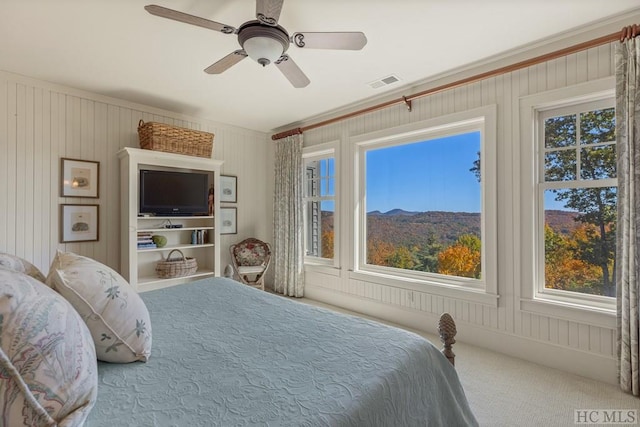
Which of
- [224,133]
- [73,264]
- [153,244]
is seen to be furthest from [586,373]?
[224,133]

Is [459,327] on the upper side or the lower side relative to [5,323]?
lower

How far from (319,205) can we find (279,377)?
3449 millimetres

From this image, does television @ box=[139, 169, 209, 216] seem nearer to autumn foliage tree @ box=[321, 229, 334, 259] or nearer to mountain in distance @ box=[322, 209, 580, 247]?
autumn foliage tree @ box=[321, 229, 334, 259]

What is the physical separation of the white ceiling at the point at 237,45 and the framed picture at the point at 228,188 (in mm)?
1276

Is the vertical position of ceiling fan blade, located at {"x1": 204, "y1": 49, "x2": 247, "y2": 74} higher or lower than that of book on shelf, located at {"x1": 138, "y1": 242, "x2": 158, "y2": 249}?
higher

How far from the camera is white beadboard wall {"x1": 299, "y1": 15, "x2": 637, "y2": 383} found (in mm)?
2254

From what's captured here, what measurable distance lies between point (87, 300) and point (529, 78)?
3271 millimetres

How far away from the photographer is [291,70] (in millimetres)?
2156

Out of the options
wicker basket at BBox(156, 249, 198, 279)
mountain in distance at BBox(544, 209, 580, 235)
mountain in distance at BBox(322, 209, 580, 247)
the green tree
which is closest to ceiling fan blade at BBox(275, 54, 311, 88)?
mountain in distance at BBox(322, 209, 580, 247)

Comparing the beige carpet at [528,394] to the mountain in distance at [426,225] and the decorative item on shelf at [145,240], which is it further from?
the decorative item on shelf at [145,240]

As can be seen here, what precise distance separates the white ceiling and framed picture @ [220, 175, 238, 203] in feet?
4.19

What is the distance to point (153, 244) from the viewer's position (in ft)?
11.9

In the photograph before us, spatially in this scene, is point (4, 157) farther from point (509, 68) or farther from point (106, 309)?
point (509, 68)

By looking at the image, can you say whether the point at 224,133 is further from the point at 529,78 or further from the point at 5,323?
the point at 5,323
